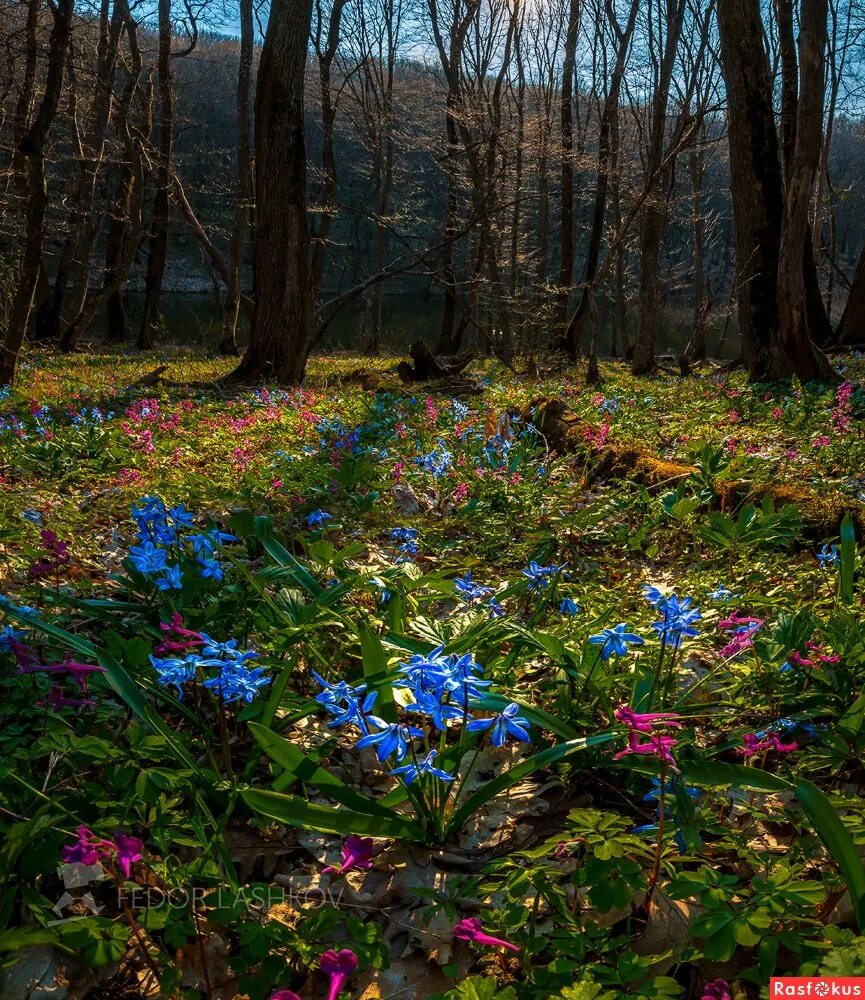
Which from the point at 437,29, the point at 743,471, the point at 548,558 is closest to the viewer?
the point at 548,558

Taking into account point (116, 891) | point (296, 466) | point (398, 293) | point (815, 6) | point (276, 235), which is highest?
point (398, 293)

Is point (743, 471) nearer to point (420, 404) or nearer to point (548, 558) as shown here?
point (548, 558)

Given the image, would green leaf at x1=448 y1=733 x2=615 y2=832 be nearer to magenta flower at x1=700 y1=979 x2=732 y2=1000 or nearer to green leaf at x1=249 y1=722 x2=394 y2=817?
green leaf at x1=249 y1=722 x2=394 y2=817

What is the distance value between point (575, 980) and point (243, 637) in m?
1.33

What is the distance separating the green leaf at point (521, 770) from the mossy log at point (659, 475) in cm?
197

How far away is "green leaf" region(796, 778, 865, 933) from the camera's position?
3.85 ft

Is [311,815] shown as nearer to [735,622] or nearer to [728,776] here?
[728,776]

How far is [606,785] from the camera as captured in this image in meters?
1.73

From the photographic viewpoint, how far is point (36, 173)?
6.77 metres

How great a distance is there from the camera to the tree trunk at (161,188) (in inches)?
563

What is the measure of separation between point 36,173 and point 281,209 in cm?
272

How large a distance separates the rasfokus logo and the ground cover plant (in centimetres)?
2

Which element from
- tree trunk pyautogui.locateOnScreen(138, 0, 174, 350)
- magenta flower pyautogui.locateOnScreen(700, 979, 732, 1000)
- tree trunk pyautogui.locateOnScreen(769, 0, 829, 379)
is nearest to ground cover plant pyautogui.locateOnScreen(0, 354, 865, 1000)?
magenta flower pyautogui.locateOnScreen(700, 979, 732, 1000)

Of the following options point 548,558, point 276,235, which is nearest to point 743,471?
point 548,558
